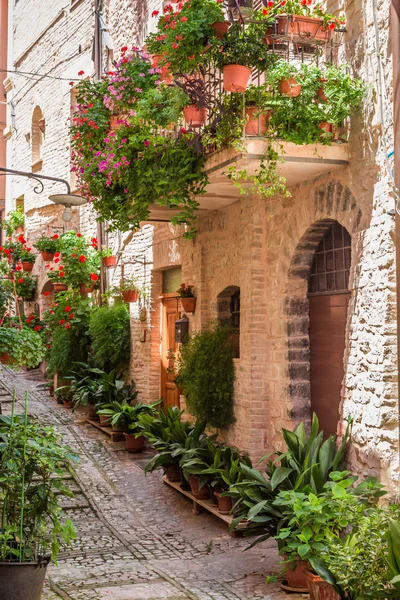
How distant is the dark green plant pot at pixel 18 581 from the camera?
439 cm

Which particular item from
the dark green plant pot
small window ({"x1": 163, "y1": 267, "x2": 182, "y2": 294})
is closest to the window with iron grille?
small window ({"x1": 163, "y1": 267, "x2": 182, "y2": 294})

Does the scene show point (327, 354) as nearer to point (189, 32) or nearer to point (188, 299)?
point (188, 299)

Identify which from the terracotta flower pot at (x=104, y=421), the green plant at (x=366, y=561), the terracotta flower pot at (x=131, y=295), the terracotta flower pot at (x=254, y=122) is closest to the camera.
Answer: the green plant at (x=366, y=561)

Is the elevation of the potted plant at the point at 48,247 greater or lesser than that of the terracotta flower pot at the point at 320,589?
greater

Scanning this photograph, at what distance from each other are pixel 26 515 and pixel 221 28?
14.5 feet

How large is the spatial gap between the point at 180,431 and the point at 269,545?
2.14 m

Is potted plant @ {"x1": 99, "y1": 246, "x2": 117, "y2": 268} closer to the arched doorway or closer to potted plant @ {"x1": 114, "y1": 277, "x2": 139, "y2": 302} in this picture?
potted plant @ {"x1": 114, "y1": 277, "x2": 139, "y2": 302}

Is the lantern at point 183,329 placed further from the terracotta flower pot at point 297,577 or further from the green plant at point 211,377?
the terracotta flower pot at point 297,577

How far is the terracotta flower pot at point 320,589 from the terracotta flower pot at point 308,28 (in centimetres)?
455

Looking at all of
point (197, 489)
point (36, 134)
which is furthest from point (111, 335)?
point (36, 134)

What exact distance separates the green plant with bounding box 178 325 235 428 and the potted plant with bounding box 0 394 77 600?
3.59m

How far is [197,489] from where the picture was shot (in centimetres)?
760

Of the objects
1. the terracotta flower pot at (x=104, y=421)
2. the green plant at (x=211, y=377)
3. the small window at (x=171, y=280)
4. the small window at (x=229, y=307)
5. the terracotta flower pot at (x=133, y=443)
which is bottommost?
the terracotta flower pot at (x=133, y=443)

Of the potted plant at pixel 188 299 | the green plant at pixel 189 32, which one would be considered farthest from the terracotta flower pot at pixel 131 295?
the green plant at pixel 189 32
